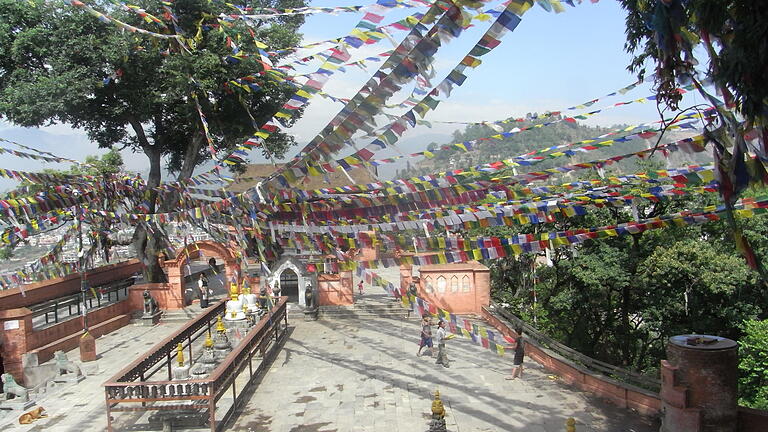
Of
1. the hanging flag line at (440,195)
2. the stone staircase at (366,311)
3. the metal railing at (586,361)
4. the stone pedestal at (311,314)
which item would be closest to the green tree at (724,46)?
the hanging flag line at (440,195)

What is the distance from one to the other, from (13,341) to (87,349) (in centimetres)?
167

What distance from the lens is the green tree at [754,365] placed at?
13.9 metres

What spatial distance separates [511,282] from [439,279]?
6.55 meters

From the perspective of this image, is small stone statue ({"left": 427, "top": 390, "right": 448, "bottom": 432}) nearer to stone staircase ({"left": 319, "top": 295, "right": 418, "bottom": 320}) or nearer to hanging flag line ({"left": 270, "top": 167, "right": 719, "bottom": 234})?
hanging flag line ({"left": 270, "top": 167, "right": 719, "bottom": 234})

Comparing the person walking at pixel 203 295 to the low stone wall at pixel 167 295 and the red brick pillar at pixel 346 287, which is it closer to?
the low stone wall at pixel 167 295

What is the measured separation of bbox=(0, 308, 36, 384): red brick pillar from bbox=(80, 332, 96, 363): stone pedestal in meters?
1.25

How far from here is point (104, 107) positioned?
2022 cm

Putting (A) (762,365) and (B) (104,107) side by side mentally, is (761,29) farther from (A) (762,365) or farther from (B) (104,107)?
(B) (104,107)

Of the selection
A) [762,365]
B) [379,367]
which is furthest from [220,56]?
[762,365]

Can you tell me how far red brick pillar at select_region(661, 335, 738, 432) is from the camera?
8133mm

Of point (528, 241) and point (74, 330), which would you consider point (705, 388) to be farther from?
point (74, 330)

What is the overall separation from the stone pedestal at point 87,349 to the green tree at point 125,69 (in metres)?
4.08

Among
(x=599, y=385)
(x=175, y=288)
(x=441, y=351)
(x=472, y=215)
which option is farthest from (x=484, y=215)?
(x=175, y=288)

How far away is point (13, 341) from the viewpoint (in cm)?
1377
